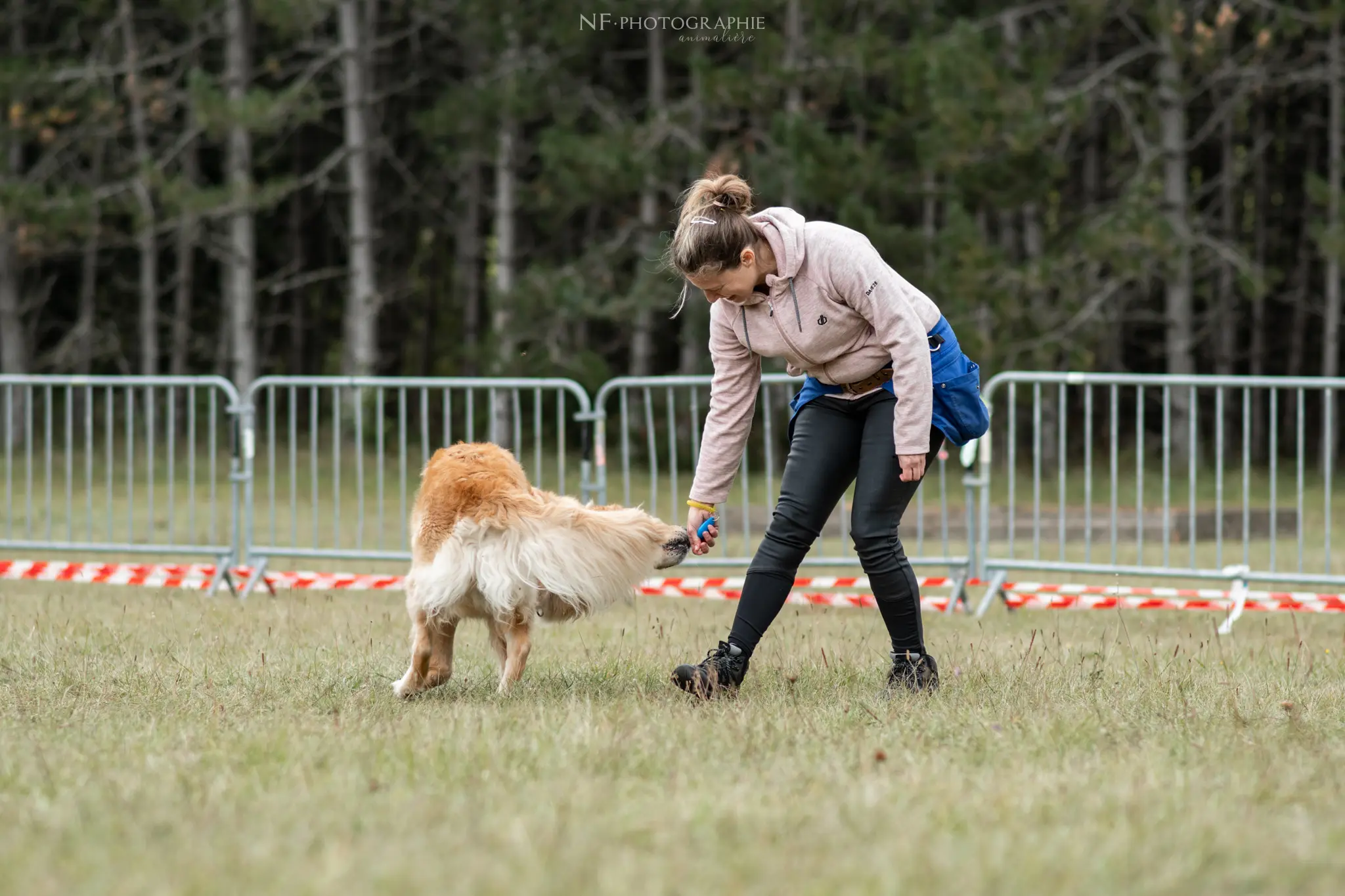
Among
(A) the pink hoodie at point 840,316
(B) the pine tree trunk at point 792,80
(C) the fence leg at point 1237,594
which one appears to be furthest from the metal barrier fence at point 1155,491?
(B) the pine tree trunk at point 792,80

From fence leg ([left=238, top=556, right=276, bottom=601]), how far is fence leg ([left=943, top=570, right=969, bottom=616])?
391cm

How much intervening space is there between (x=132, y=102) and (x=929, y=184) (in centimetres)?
1320

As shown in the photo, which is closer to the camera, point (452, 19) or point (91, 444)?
point (91, 444)

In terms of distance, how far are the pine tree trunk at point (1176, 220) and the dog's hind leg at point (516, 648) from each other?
15168 mm

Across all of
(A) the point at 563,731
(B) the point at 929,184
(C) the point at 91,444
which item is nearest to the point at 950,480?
(B) the point at 929,184

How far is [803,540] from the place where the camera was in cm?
518

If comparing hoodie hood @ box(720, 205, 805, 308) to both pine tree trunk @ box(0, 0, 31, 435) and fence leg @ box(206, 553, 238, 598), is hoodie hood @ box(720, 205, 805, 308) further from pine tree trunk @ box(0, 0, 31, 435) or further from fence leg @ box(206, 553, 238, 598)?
pine tree trunk @ box(0, 0, 31, 435)

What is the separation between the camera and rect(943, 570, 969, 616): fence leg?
8609 millimetres

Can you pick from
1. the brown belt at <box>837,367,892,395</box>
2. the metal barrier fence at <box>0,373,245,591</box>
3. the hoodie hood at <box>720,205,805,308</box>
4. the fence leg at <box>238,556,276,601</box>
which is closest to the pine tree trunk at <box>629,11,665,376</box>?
the metal barrier fence at <box>0,373,245,591</box>

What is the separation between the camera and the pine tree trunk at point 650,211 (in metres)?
20.2

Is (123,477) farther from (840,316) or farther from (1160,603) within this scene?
(840,316)

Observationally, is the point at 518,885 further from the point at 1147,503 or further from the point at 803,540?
the point at 1147,503

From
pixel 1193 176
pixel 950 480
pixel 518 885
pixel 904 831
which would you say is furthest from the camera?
pixel 1193 176

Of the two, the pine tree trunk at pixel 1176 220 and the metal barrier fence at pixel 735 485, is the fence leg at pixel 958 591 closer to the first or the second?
the metal barrier fence at pixel 735 485
